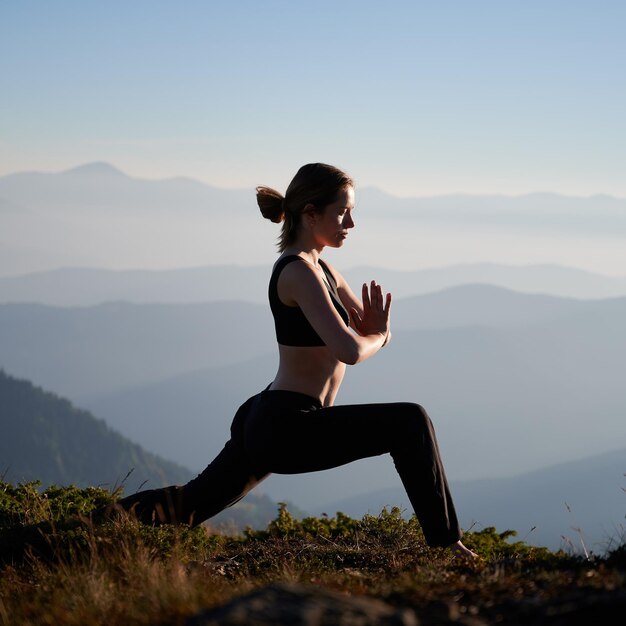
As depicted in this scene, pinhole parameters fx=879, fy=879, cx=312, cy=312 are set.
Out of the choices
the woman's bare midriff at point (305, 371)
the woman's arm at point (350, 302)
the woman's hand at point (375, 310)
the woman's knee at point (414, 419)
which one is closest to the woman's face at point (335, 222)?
the woman's hand at point (375, 310)

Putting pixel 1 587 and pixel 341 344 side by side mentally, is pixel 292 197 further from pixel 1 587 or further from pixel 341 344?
pixel 1 587

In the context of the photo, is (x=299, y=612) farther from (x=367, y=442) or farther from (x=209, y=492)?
(x=209, y=492)

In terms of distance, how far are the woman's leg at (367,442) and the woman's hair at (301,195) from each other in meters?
1.25

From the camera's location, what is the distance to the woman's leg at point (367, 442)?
5.89 meters

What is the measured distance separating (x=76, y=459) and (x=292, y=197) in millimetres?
152814

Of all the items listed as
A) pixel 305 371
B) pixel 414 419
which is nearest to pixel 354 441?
pixel 414 419

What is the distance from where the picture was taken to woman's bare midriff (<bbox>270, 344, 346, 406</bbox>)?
618cm

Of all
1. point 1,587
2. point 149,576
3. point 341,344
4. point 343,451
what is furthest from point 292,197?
point 1,587

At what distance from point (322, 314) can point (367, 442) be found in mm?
915

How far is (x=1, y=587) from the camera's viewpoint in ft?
18.7

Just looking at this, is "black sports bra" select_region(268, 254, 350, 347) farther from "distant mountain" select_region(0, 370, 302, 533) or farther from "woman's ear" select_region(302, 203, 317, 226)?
"distant mountain" select_region(0, 370, 302, 533)

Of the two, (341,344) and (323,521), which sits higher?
(341,344)

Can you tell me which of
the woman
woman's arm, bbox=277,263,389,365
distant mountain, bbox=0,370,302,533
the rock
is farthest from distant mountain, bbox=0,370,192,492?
the rock

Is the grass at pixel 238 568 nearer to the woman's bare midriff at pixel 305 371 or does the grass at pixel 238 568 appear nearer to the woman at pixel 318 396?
the woman at pixel 318 396
